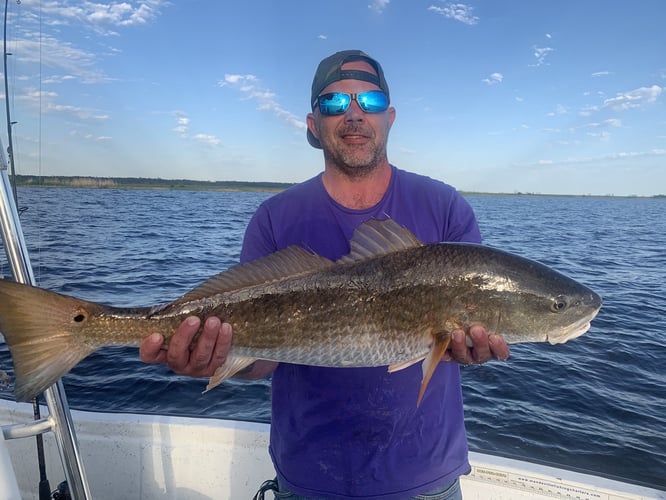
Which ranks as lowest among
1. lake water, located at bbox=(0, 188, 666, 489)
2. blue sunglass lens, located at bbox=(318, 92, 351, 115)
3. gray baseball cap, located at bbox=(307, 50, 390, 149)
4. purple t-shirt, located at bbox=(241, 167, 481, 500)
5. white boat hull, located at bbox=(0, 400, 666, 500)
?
lake water, located at bbox=(0, 188, 666, 489)

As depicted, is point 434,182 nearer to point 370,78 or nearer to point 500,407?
point 370,78

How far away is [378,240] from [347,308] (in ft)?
1.75

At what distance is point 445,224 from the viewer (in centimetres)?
372

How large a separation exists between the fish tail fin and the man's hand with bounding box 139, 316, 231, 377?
16.9 inches

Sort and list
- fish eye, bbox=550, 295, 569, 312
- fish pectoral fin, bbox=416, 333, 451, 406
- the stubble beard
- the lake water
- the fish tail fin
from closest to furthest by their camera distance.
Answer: the fish tail fin < fish pectoral fin, bbox=416, 333, 451, 406 < fish eye, bbox=550, 295, 569, 312 < the stubble beard < the lake water

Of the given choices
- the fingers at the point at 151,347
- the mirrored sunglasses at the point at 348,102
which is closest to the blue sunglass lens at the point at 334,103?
the mirrored sunglasses at the point at 348,102

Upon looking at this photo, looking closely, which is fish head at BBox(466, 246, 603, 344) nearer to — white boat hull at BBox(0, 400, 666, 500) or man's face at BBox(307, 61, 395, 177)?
man's face at BBox(307, 61, 395, 177)

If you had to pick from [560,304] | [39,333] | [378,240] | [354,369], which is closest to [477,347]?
[560,304]

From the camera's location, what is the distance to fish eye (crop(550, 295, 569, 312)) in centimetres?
341

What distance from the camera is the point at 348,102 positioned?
13.1 feet

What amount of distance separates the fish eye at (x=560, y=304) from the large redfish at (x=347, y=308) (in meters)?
0.16

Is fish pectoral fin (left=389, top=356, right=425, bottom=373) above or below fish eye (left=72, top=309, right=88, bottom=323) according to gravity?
below

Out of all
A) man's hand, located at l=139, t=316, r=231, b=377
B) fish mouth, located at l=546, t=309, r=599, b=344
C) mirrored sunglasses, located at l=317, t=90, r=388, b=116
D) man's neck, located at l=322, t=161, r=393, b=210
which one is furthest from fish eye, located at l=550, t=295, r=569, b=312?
man's hand, located at l=139, t=316, r=231, b=377

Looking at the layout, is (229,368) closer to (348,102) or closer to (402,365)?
(402,365)
